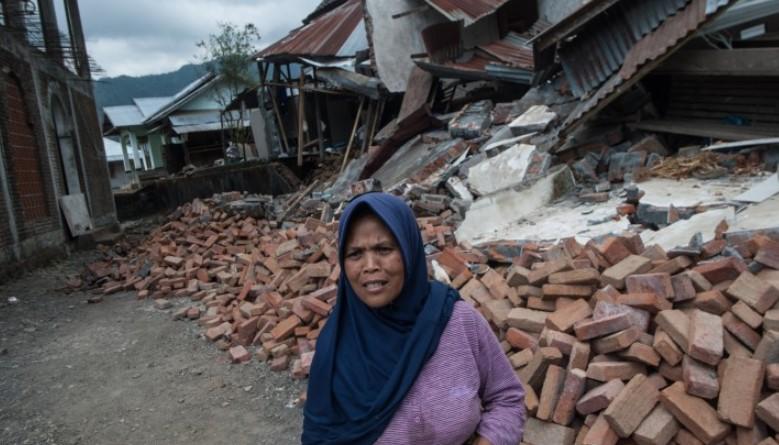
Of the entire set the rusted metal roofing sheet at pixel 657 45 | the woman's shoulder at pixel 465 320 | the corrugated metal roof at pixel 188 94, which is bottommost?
the woman's shoulder at pixel 465 320

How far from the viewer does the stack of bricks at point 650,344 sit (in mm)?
2240

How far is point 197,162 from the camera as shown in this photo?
27.5m

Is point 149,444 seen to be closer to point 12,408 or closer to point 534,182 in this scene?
point 12,408

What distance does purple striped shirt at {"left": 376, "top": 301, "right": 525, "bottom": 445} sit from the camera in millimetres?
1458

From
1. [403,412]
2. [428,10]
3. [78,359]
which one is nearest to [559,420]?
[403,412]

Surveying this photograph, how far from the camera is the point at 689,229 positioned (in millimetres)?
3824

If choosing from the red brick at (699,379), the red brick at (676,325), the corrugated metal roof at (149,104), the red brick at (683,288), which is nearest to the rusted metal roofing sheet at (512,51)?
the red brick at (683,288)

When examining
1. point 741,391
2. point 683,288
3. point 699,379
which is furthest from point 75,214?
point 741,391

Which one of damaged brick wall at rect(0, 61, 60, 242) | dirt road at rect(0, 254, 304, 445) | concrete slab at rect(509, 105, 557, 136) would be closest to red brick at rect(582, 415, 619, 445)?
dirt road at rect(0, 254, 304, 445)

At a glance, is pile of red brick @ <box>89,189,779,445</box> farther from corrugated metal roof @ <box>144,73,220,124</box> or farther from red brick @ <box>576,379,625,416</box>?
corrugated metal roof @ <box>144,73,220,124</box>

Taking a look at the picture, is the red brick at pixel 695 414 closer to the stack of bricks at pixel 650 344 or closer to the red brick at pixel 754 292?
the stack of bricks at pixel 650 344

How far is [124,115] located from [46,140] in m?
24.1

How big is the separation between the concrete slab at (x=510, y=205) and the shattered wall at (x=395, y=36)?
8.16 meters

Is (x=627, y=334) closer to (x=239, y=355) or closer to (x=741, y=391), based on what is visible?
(x=741, y=391)
